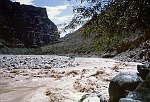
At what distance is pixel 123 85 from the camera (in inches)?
362

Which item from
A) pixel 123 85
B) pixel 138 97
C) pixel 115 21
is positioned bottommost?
pixel 138 97

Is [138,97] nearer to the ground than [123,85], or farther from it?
nearer to the ground

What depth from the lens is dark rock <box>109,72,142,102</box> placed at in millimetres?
9148

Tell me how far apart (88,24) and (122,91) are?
231cm

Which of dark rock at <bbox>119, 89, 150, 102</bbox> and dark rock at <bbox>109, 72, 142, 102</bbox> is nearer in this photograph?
dark rock at <bbox>119, 89, 150, 102</bbox>

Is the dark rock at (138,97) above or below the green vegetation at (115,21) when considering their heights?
below

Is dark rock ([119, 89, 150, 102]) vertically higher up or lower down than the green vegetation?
lower down

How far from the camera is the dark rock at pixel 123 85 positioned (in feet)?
30.0

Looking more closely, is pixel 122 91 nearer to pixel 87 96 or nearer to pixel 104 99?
pixel 104 99

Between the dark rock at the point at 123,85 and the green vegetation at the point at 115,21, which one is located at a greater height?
the green vegetation at the point at 115,21

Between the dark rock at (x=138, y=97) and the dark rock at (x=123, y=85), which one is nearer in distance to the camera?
the dark rock at (x=138, y=97)

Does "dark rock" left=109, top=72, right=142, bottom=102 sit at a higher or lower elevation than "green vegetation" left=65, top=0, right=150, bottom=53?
lower

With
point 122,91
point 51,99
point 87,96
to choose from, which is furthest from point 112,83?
point 51,99

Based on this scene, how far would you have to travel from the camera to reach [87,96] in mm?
12250
